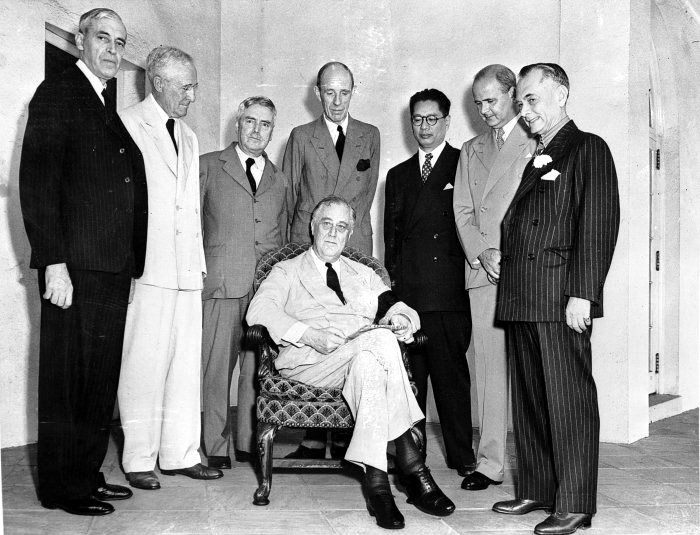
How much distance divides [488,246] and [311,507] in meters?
1.54

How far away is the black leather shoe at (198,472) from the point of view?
3.59m

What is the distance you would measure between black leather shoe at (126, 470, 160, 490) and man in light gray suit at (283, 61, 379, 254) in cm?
153

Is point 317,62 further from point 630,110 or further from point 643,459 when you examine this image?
point 643,459

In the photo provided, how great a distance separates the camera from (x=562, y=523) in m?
2.83

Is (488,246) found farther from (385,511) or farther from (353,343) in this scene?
(385,511)

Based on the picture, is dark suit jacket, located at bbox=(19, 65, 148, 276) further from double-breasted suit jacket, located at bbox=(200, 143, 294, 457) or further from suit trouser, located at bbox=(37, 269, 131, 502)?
double-breasted suit jacket, located at bbox=(200, 143, 294, 457)

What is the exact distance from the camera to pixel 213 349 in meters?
3.97

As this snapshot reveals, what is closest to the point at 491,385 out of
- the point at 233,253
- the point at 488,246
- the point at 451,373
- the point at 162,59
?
the point at 451,373

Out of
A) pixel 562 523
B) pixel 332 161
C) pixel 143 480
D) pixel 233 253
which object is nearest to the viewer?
pixel 562 523

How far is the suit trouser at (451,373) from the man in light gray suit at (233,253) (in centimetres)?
98

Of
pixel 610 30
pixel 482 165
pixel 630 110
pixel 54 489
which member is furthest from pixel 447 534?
pixel 610 30

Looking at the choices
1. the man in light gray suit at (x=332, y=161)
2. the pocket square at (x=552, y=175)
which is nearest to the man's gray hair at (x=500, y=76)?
the man in light gray suit at (x=332, y=161)

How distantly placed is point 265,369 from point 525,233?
4.52 feet

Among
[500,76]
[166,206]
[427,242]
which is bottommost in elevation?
[427,242]
